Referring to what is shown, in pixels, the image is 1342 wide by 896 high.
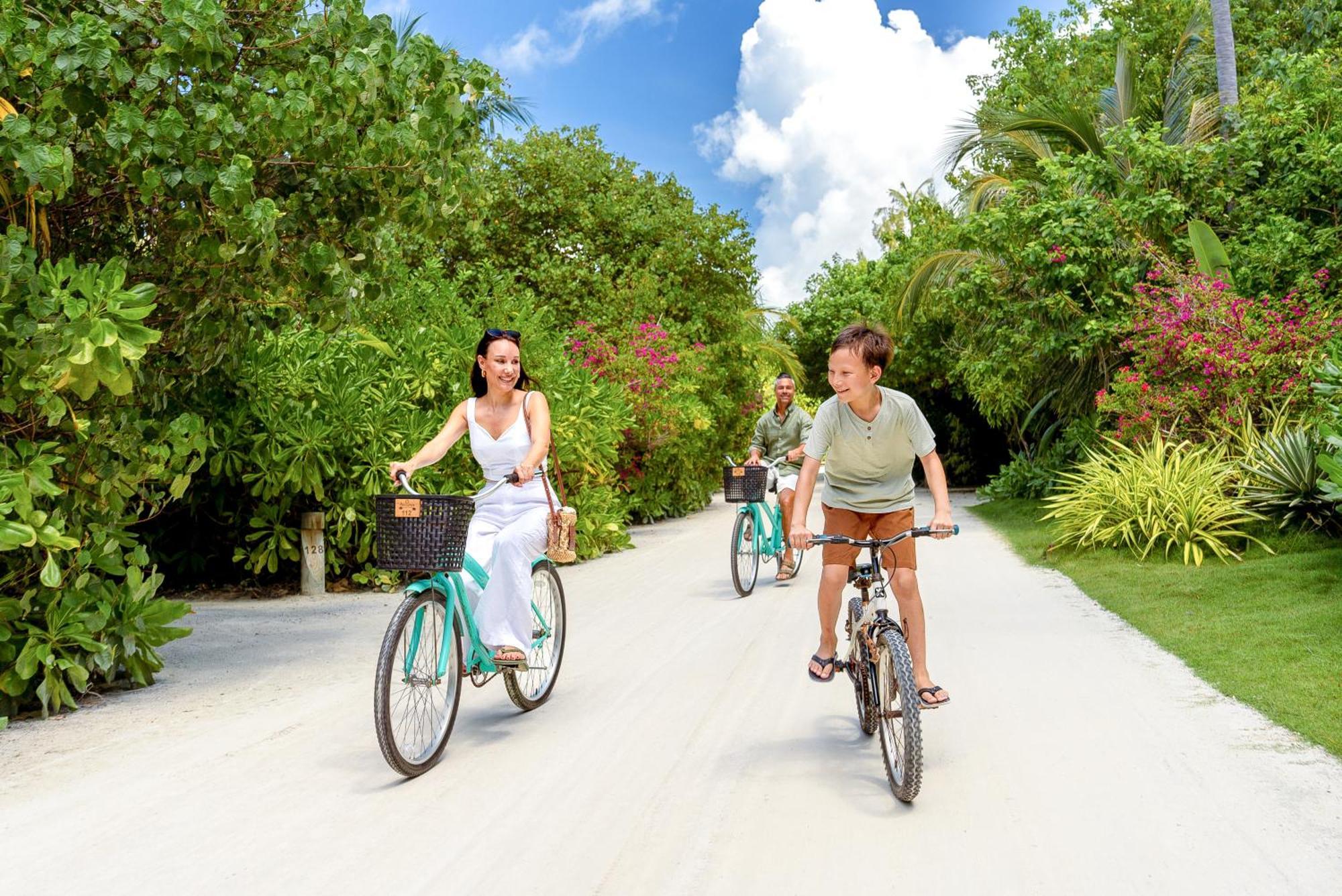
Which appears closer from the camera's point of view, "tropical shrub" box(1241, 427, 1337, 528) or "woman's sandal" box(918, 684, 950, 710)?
"woman's sandal" box(918, 684, 950, 710)

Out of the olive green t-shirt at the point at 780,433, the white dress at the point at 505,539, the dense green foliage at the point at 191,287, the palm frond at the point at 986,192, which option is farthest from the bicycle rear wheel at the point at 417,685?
the palm frond at the point at 986,192

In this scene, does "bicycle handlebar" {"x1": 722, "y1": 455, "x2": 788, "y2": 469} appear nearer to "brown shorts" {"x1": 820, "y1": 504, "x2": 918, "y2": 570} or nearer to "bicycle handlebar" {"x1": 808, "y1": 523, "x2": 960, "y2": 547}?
"brown shorts" {"x1": 820, "y1": 504, "x2": 918, "y2": 570}

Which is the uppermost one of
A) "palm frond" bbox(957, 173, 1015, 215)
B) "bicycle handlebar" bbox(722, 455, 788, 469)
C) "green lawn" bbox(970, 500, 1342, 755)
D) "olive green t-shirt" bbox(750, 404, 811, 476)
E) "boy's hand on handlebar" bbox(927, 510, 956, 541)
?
"palm frond" bbox(957, 173, 1015, 215)

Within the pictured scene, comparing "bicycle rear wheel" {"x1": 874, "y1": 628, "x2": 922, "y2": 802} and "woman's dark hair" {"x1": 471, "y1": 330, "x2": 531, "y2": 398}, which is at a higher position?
"woman's dark hair" {"x1": 471, "y1": 330, "x2": 531, "y2": 398}

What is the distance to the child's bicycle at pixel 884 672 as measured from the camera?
14.8 feet

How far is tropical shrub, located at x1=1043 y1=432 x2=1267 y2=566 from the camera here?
39.2 feet

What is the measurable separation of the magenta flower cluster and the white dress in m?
10.1

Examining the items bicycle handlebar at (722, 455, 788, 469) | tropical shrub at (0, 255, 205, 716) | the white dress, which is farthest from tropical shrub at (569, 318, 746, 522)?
the white dress

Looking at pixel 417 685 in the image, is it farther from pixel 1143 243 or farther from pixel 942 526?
pixel 1143 243

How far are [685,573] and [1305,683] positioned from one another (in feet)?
23.0

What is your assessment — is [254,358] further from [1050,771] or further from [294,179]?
[1050,771]

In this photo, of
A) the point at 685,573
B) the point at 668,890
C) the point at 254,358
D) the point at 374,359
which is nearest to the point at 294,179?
the point at 254,358

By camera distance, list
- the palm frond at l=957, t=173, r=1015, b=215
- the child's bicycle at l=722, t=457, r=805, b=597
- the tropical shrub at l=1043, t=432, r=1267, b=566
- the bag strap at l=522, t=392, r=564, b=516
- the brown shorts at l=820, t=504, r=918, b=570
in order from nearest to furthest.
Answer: the brown shorts at l=820, t=504, r=918, b=570, the bag strap at l=522, t=392, r=564, b=516, the child's bicycle at l=722, t=457, r=805, b=597, the tropical shrub at l=1043, t=432, r=1267, b=566, the palm frond at l=957, t=173, r=1015, b=215

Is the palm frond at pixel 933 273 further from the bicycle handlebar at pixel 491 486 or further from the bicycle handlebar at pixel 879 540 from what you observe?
the bicycle handlebar at pixel 879 540
